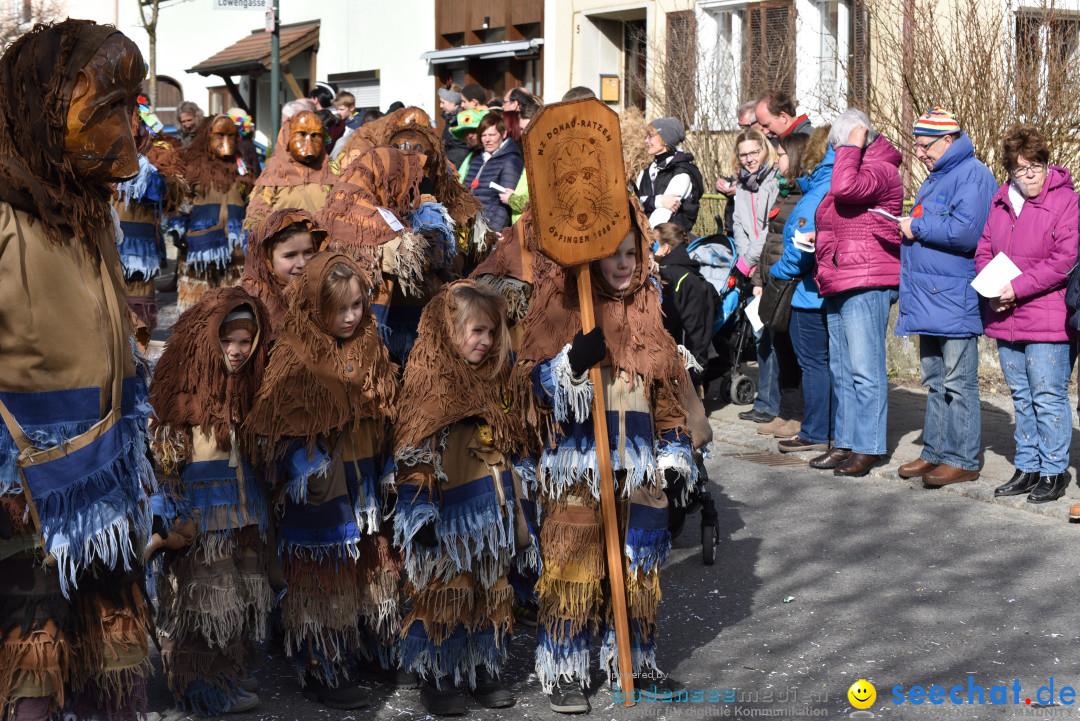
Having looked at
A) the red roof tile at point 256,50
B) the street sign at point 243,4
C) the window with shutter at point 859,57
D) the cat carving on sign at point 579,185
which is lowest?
the cat carving on sign at point 579,185

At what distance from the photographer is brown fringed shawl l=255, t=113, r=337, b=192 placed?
8.03 m

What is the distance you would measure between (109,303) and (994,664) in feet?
11.8

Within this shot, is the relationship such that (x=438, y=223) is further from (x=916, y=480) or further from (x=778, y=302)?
(x=916, y=480)

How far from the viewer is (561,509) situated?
4387 mm

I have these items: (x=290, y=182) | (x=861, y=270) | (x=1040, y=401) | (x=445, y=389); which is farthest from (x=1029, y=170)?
(x=290, y=182)

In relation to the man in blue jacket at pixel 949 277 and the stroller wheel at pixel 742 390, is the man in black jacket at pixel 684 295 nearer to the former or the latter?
the stroller wheel at pixel 742 390

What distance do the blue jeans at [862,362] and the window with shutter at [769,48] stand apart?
811cm

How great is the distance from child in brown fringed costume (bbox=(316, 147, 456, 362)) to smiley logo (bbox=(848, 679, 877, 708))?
2.59 metres

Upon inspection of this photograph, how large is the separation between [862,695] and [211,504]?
97.3 inches

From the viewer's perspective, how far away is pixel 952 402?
23.8ft

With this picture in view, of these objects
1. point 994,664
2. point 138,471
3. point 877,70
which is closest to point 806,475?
point 994,664

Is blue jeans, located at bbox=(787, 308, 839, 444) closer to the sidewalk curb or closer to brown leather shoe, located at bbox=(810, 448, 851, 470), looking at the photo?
the sidewalk curb

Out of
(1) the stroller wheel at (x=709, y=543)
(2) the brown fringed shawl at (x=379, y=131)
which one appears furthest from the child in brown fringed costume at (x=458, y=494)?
(2) the brown fringed shawl at (x=379, y=131)

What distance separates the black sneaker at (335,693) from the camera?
4.45 meters
